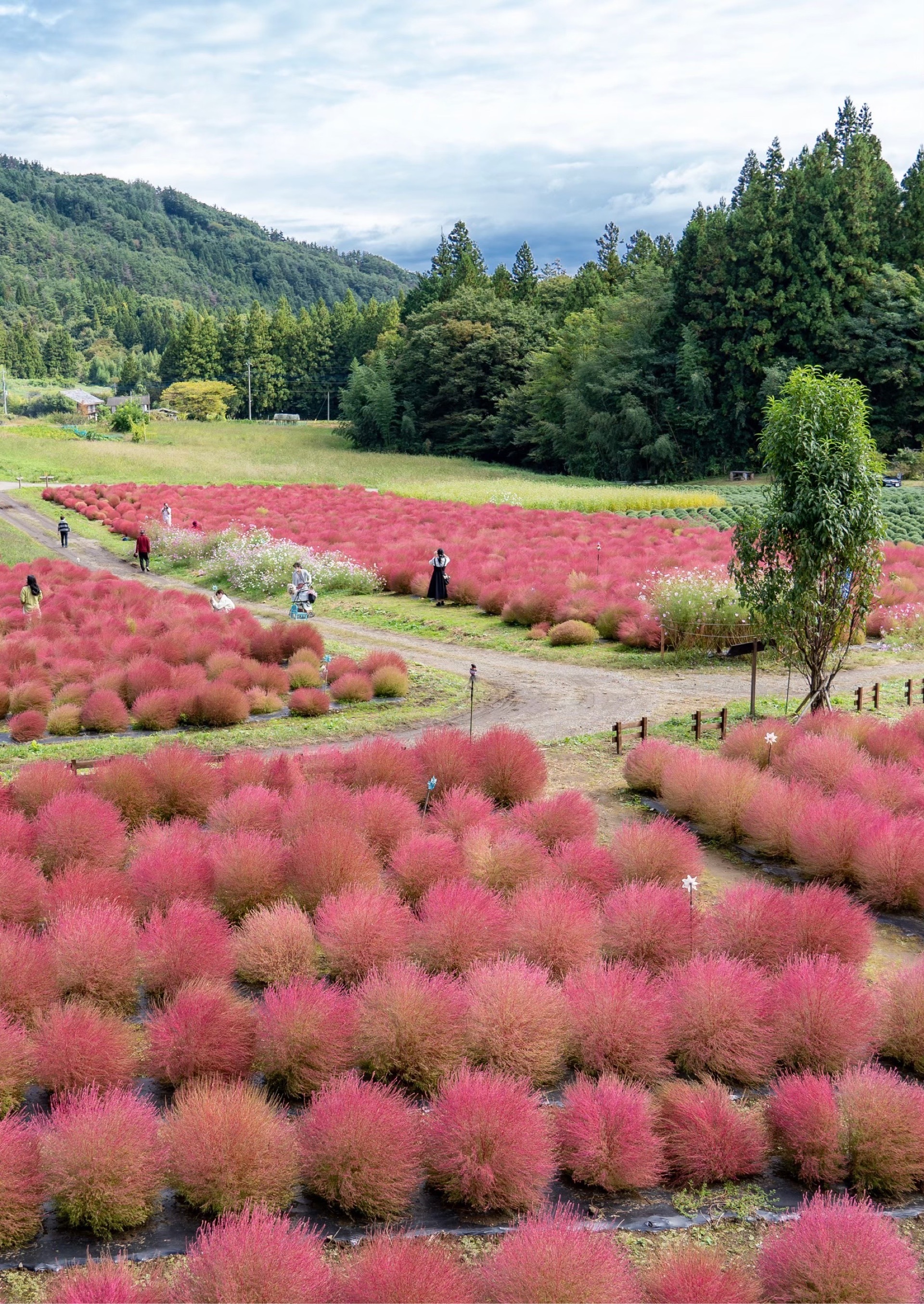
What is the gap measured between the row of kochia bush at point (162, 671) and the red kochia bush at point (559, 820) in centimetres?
601

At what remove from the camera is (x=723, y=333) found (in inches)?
2399

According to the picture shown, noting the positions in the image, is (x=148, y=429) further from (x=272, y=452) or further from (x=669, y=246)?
(x=669, y=246)

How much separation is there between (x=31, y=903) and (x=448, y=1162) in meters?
4.24

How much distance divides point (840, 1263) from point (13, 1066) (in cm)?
425

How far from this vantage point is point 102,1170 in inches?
195

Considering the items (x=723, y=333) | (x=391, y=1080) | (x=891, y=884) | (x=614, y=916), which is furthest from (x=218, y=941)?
(x=723, y=333)

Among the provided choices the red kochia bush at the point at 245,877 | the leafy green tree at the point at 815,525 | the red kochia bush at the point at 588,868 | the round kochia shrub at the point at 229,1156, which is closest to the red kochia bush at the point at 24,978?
the red kochia bush at the point at 245,877

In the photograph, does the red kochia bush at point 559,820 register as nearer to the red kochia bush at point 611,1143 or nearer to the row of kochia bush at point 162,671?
the red kochia bush at point 611,1143

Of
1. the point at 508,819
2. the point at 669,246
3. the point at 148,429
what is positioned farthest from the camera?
the point at 148,429

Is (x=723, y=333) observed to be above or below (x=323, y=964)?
above

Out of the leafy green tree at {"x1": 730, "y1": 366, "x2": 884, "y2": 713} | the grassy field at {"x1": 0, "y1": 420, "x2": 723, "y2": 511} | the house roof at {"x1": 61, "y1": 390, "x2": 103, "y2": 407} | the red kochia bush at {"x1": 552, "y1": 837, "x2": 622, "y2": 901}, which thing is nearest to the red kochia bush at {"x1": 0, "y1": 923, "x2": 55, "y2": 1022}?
the red kochia bush at {"x1": 552, "y1": 837, "x2": 622, "y2": 901}

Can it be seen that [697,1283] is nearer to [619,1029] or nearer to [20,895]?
[619,1029]

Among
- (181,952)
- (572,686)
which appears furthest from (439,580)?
(181,952)

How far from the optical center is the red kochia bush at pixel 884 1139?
532cm
